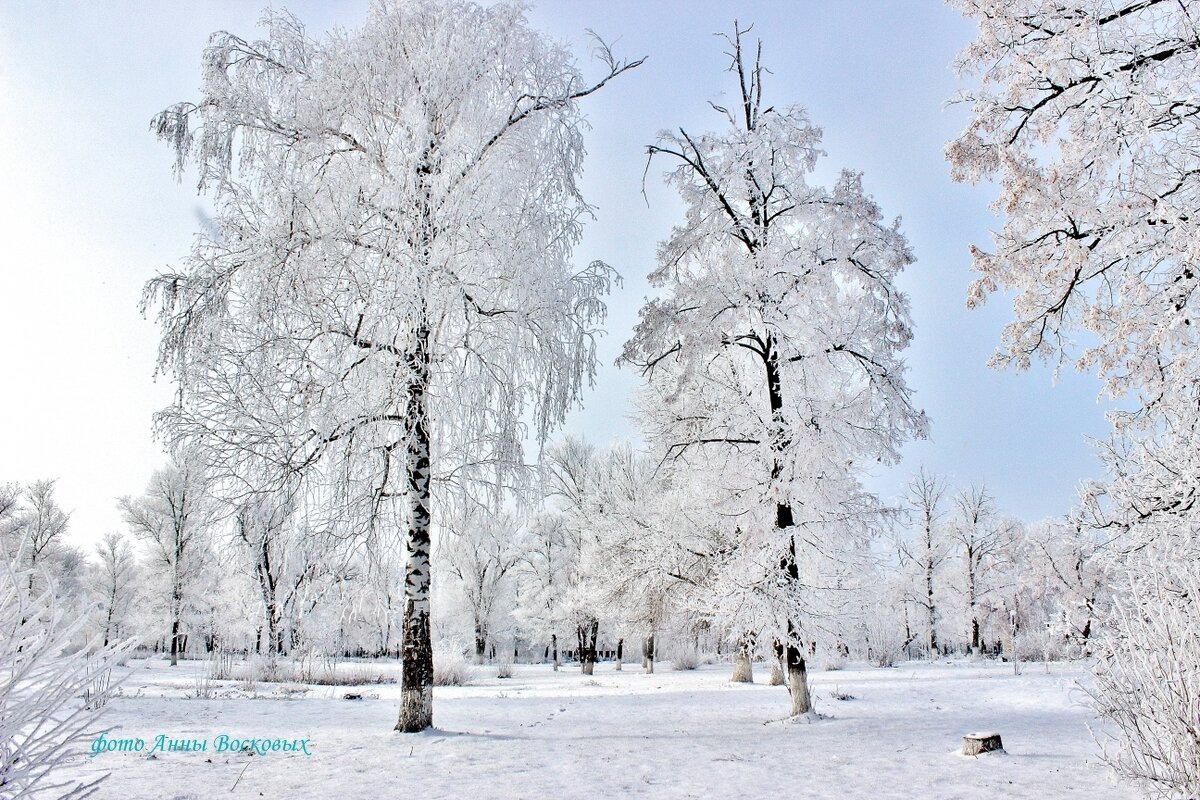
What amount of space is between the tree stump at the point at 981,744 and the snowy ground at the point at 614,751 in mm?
158

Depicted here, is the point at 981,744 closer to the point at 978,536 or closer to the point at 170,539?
the point at 978,536

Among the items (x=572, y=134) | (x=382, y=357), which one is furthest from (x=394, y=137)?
(x=382, y=357)

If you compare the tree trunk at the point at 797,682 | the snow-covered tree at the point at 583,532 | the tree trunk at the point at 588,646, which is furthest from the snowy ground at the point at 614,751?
the tree trunk at the point at 588,646

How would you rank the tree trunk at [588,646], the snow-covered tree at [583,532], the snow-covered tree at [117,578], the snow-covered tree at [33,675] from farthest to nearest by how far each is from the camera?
the snow-covered tree at [117,578]
the tree trunk at [588,646]
the snow-covered tree at [583,532]
the snow-covered tree at [33,675]

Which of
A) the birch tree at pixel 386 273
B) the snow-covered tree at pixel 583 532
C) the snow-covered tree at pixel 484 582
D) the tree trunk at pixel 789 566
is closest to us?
the birch tree at pixel 386 273

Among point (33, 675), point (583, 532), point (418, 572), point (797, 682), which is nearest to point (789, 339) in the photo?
point (797, 682)

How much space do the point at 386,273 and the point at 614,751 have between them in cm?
610

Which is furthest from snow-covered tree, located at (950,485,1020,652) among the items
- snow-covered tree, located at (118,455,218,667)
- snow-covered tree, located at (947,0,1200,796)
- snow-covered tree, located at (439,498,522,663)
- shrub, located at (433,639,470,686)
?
snow-covered tree, located at (118,455,218,667)

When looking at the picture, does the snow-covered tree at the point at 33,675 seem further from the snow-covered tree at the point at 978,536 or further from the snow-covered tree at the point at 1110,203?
the snow-covered tree at the point at 978,536

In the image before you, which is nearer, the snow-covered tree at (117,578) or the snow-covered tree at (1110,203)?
the snow-covered tree at (1110,203)

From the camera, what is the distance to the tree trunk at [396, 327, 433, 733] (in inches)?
319

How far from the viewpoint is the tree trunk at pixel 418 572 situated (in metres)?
8.10

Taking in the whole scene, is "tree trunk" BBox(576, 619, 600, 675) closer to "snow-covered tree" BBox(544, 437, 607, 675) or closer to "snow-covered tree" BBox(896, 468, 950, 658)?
"snow-covered tree" BBox(544, 437, 607, 675)

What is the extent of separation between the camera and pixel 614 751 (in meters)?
7.20
